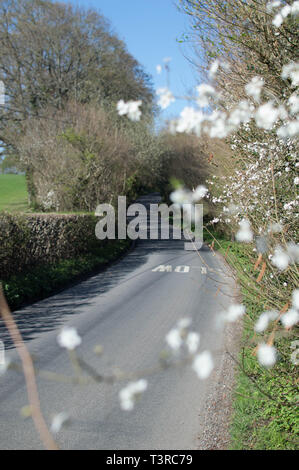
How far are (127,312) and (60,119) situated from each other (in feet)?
49.5

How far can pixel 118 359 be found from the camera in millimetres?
6824

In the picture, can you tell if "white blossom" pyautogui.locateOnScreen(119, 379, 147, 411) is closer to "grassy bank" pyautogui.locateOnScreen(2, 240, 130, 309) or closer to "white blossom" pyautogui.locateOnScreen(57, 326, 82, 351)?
"white blossom" pyautogui.locateOnScreen(57, 326, 82, 351)

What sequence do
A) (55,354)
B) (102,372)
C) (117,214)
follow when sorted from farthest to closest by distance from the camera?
(117,214)
(55,354)
(102,372)

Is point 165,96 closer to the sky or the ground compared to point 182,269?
closer to the sky

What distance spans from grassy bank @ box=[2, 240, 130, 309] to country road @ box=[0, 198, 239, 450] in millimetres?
416

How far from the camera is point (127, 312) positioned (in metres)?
9.94

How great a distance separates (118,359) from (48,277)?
6.53m

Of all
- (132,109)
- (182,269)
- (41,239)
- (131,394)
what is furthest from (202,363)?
(182,269)

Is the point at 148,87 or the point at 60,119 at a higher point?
the point at 148,87

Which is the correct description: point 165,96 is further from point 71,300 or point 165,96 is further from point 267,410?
point 71,300

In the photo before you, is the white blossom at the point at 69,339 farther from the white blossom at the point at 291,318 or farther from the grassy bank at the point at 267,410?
the grassy bank at the point at 267,410

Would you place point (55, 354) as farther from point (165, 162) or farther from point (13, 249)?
point (165, 162)

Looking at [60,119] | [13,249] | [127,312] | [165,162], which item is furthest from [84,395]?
[165,162]

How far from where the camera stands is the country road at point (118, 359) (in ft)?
15.3
